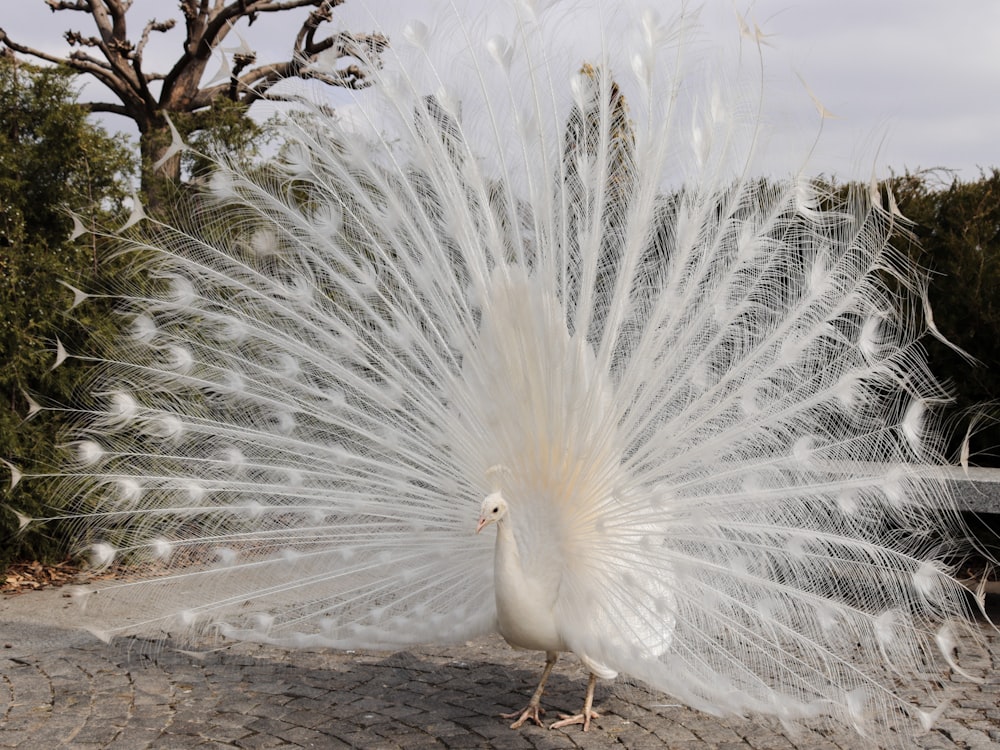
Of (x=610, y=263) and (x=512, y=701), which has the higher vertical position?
(x=610, y=263)

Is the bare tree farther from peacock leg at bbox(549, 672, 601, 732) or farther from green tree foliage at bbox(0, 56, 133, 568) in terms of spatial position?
peacock leg at bbox(549, 672, 601, 732)

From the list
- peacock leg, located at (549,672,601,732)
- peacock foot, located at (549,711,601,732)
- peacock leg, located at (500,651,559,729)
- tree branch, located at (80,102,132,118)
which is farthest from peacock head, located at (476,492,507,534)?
tree branch, located at (80,102,132,118)

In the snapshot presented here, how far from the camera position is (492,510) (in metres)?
3.56

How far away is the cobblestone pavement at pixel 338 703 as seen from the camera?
13.3 feet

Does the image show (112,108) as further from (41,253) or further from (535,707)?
(535,707)

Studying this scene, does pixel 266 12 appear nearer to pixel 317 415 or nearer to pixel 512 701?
pixel 317 415

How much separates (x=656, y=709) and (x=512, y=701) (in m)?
0.70

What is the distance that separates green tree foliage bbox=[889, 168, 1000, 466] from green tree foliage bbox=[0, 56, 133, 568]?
6.26 meters

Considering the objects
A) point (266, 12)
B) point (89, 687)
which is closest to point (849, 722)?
point (89, 687)

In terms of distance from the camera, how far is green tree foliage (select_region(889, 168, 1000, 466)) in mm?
6816

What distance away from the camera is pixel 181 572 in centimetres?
462

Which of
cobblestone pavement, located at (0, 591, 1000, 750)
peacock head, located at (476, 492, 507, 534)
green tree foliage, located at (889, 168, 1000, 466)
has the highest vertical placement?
green tree foliage, located at (889, 168, 1000, 466)

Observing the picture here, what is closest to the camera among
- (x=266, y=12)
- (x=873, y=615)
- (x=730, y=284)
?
(x=873, y=615)

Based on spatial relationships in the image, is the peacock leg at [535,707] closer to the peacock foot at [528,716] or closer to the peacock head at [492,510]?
the peacock foot at [528,716]
